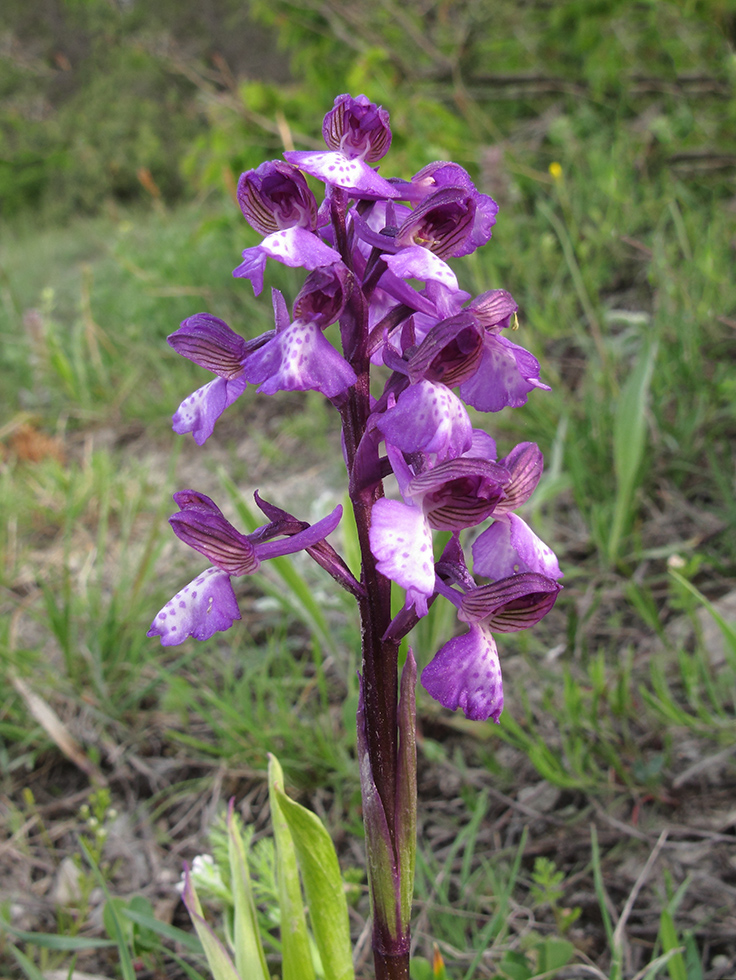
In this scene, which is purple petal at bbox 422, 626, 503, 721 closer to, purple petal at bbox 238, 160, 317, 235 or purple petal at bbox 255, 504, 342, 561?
purple petal at bbox 255, 504, 342, 561

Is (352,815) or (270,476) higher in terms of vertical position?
(270,476)

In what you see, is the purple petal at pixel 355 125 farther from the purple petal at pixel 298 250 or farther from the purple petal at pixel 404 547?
the purple petal at pixel 404 547

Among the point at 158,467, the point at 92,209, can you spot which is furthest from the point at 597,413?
the point at 92,209

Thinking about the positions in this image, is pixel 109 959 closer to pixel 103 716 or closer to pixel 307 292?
pixel 103 716

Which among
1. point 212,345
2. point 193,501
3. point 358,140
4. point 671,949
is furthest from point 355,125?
point 671,949

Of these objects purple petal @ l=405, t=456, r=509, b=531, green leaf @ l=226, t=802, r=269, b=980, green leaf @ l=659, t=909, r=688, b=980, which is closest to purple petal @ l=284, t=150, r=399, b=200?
purple petal @ l=405, t=456, r=509, b=531

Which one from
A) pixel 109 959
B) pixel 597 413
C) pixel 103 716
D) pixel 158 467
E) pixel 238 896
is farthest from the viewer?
pixel 158 467
